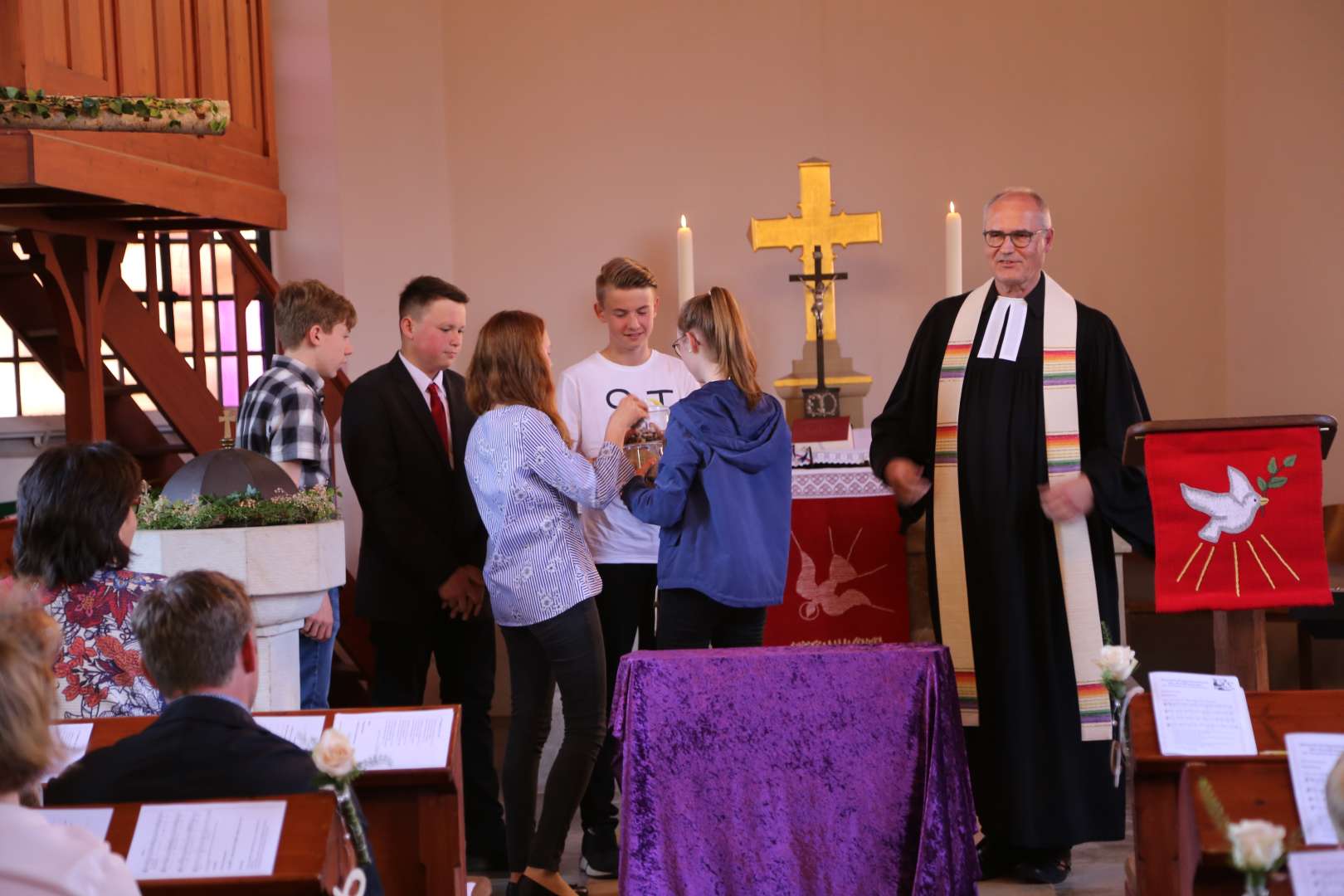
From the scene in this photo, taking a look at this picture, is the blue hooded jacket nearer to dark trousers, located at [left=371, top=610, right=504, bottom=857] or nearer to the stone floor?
the stone floor

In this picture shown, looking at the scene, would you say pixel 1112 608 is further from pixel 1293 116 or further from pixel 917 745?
pixel 1293 116

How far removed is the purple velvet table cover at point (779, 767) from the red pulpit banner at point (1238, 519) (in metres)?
0.62

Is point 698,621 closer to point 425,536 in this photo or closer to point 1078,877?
point 425,536

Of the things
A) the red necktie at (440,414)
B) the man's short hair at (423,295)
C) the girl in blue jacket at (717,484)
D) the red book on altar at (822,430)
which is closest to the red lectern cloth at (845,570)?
the red book on altar at (822,430)

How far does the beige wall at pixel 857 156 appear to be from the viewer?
6.54 meters

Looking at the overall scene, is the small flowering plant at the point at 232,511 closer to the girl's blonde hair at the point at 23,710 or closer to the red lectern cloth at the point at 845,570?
the red lectern cloth at the point at 845,570

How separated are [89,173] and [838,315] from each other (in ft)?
12.0

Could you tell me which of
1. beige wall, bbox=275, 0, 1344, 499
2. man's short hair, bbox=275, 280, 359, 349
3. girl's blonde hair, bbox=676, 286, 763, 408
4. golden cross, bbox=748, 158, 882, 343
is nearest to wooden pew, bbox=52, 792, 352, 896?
girl's blonde hair, bbox=676, 286, 763, 408

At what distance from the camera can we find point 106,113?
12.3 feet

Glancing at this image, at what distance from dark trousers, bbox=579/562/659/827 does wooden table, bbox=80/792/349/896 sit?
2.24 metres

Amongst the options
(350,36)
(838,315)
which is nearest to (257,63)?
(350,36)

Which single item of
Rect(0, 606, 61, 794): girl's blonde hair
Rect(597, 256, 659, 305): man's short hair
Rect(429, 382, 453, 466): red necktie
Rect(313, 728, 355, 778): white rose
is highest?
Rect(597, 256, 659, 305): man's short hair

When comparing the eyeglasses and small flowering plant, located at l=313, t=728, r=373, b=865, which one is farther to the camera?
the eyeglasses

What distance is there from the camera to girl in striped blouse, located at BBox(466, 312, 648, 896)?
149 inches
